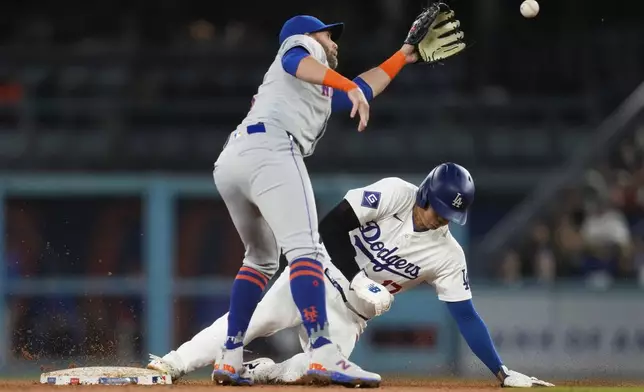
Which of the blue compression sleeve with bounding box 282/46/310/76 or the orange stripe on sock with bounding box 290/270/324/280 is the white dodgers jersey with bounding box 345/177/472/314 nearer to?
the orange stripe on sock with bounding box 290/270/324/280

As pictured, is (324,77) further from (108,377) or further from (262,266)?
(108,377)

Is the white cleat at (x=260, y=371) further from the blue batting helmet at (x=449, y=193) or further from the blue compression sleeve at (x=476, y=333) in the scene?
the blue batting helmet at (x=449, y=193)

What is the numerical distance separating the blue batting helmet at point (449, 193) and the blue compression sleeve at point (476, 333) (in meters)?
0.42

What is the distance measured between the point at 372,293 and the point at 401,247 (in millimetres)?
575

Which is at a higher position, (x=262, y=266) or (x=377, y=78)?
(x=377, y=78)

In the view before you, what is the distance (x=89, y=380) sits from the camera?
5.43 metres

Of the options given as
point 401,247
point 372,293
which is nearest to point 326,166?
point 401,247

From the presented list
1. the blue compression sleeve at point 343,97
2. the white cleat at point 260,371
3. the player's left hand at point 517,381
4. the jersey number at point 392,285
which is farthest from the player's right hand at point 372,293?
the blue compression sleeve at point 343,97

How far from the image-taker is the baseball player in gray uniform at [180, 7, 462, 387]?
4.89m

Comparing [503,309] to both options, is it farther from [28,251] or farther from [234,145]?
[234,145]

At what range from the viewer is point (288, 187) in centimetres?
491

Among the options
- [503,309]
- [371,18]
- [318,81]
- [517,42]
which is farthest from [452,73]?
[318,81]

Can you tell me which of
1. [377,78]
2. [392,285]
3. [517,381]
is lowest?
[517,381]

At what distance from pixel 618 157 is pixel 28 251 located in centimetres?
583
